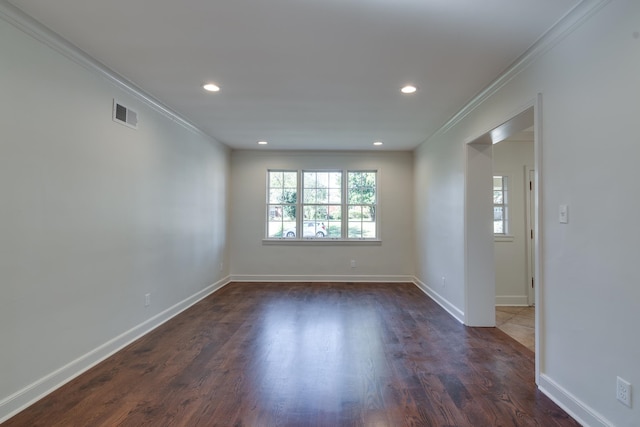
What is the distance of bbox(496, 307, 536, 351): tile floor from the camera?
130 inches

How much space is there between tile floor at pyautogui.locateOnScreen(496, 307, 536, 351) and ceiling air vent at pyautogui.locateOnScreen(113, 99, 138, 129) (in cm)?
440

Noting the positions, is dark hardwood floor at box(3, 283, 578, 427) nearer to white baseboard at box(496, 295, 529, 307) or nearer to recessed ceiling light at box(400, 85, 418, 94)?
white baseboard at box(496, 295, 529, 307)

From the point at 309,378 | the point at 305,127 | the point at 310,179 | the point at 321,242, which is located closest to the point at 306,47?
the point at 305,127

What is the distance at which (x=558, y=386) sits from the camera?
213 cm

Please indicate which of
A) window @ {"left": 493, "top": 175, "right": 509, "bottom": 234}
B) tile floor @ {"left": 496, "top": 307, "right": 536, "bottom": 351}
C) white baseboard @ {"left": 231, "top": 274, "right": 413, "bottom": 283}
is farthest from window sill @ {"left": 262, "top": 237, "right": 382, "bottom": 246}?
tile floor @ {"left": 496, "top": 307, "right": 536, "bottom": 351}

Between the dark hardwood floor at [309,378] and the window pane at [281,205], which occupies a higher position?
the window pane at [281,205]

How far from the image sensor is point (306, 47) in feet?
7.82

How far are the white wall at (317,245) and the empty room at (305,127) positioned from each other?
1.68 metres

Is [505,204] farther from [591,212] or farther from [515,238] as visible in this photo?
[591,212]

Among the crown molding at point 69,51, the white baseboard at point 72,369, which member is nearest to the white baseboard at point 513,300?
the white baseboard at point 72,369

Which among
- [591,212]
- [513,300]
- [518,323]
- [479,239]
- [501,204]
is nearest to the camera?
[591,212]

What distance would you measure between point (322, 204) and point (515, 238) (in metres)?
3.25

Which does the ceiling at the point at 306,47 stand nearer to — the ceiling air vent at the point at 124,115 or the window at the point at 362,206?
the ceiling air vent at the point at 124,115

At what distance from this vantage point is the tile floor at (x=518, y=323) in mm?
3301
